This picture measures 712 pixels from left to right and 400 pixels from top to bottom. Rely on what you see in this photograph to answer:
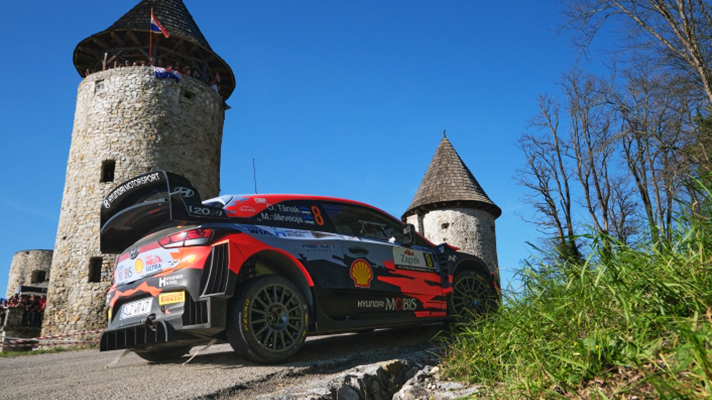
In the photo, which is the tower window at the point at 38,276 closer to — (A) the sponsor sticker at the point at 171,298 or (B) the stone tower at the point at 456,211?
(B) the stone tower at the point at 456,211

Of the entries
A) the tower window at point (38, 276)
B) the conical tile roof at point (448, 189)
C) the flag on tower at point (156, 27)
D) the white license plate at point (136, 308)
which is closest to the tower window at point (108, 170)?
the flag on tower at point (156, 27)

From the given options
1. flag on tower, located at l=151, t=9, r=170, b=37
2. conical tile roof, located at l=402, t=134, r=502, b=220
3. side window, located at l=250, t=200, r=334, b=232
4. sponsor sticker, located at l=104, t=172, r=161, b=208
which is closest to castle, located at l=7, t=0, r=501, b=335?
flag on tower, located at l=151, t=9, r=170, b=37

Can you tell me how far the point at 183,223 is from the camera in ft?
14.4

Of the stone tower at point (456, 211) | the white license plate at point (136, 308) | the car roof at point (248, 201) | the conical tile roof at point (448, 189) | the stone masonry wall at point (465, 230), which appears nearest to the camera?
the white license plate at point (136, 308)

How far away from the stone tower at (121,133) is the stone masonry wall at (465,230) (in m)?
10.5

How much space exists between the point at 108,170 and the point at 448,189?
14891mm

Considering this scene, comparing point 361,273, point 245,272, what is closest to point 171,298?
point 245,272

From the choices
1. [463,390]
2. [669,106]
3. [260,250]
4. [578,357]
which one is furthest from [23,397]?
[669,106]

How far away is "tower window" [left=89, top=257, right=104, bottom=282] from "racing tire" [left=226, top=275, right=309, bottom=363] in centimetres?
1516

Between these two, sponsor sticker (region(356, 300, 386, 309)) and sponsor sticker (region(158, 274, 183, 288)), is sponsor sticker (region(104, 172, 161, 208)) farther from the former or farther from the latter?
sponsor sticker (region(356, 300, 386, 309))

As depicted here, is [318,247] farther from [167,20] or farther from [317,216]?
[167,20]

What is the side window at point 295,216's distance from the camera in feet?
15.8

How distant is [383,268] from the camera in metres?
5.41

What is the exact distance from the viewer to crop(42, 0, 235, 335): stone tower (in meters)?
17.2
